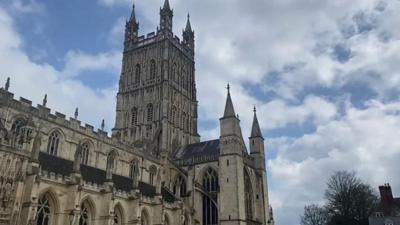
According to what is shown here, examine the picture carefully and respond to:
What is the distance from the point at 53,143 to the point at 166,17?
1319 inches

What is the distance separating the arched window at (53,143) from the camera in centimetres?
3378

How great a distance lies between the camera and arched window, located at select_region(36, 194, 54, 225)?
26.5m

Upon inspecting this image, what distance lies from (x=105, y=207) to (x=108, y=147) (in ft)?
33.9

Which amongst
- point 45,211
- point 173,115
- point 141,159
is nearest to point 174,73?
point 173,115

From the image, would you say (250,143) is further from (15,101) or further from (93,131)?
(15,101)

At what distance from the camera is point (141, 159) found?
44.1 meters

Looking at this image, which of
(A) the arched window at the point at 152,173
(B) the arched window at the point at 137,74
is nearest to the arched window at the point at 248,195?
(A) the arched window at the point at 152,173

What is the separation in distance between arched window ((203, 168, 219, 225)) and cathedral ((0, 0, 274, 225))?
0.12 m

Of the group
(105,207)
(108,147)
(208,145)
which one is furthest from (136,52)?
(105,207)

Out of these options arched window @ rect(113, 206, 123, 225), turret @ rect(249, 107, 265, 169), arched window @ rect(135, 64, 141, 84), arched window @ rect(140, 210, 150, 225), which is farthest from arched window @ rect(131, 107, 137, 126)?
arched window @ rect(113, 206, 123, 225)

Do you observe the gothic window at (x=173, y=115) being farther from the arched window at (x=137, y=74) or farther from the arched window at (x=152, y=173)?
the arched window at (x=152, y=173)

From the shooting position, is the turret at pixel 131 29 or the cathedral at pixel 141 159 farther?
the turret at pixel 131 29

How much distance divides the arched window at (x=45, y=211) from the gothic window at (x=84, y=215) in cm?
266

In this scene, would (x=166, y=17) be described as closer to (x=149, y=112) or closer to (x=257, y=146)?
→ (x=149, y=112)
